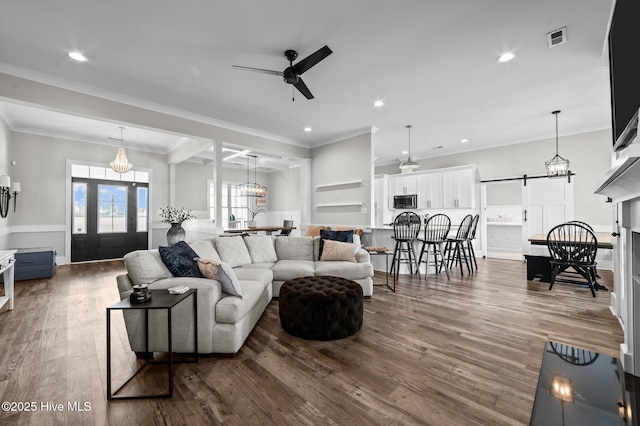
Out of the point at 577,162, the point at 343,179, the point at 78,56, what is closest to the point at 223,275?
the point at 78,56

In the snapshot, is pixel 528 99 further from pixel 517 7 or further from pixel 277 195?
pixel 277 195

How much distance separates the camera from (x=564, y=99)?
14.1ft

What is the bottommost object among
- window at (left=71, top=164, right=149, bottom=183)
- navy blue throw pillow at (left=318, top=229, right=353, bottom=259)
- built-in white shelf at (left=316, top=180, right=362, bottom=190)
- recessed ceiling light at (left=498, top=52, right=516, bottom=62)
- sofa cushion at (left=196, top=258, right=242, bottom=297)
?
sofa cushion at (left=196, top=258, right=242, bottom=297)

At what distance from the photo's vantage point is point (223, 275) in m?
2.47

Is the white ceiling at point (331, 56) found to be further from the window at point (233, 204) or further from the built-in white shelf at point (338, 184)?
the window at point (233, 204)

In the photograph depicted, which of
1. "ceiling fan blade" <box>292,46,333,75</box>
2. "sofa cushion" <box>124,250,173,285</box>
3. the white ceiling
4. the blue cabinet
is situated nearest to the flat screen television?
the white ceiling

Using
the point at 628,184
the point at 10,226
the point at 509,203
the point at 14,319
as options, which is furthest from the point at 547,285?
the point at 10,226

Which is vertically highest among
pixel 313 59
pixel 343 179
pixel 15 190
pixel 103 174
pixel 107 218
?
pixel 313 59

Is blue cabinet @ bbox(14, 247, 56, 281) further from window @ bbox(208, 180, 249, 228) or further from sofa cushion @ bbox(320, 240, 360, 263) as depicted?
sofa cushion @ bbox(320, 240, 360, 263)

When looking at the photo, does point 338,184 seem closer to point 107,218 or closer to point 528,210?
point 528,210

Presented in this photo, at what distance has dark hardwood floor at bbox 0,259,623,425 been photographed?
163 cm

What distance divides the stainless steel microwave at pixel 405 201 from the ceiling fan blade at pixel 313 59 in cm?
605

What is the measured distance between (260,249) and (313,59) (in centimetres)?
265

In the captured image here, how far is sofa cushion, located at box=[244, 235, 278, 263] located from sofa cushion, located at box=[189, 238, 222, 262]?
60 centimetres
